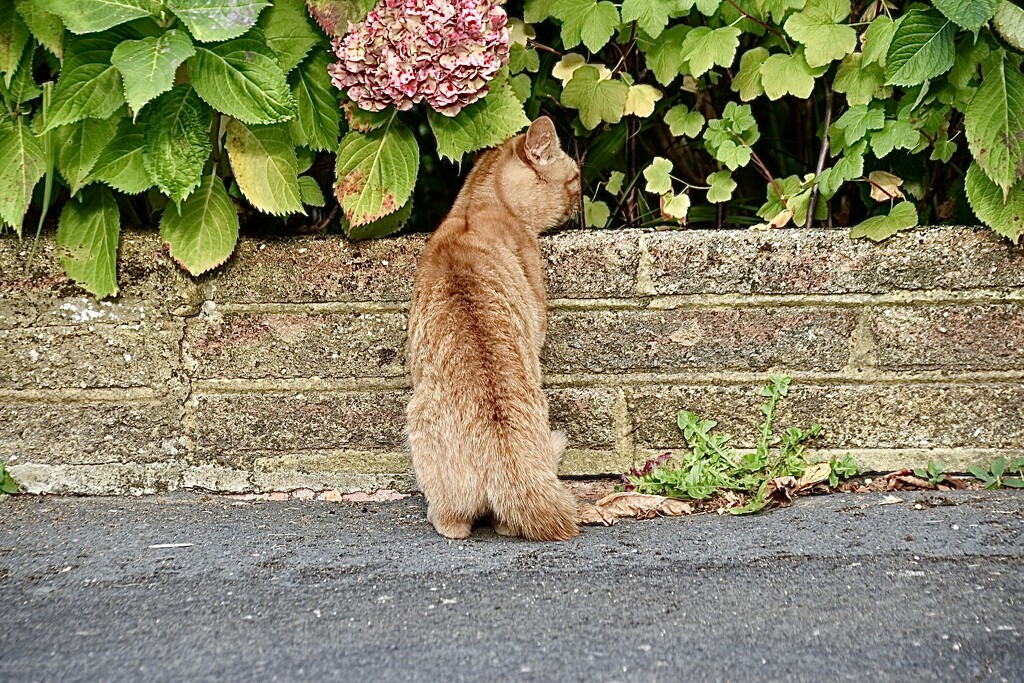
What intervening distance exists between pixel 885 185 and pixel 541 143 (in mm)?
1114

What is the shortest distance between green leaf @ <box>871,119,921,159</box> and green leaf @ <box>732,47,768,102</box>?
1.36ft

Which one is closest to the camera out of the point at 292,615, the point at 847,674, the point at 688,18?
the point at 847,674

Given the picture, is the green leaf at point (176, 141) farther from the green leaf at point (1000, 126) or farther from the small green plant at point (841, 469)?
the green leaf at point (1000, 126)

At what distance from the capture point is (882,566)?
2.38 m

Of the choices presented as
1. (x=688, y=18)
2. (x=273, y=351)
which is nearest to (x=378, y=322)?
(x=273, y=351)

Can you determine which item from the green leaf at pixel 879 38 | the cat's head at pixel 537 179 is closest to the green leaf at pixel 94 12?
the cat's head at pixel 537 179

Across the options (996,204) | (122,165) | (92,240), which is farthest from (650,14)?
(92,240)

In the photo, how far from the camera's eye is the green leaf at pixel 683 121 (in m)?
3.37

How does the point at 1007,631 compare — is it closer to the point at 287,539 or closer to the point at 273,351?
the point at 287,539

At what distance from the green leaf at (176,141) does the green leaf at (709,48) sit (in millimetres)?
1509

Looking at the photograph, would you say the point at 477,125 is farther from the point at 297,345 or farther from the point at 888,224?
the point at 888,224

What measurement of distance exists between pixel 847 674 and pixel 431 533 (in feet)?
4.33

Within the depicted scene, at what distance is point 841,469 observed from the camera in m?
3.12

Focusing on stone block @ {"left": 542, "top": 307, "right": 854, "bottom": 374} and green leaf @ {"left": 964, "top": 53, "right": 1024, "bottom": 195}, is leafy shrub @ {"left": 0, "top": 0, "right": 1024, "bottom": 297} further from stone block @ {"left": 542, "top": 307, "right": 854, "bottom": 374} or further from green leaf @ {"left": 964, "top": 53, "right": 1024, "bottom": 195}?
stone block @ {"left": 542, "top": 307, "right": 854, "bottom": 374}
